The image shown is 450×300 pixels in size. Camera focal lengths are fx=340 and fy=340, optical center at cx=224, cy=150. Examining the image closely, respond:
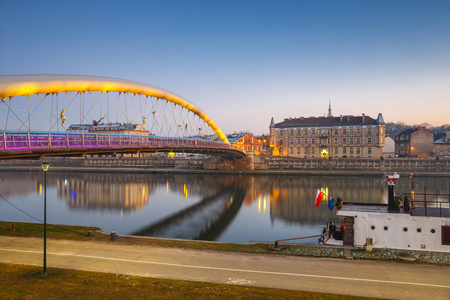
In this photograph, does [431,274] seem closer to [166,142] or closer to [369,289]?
[369,289]

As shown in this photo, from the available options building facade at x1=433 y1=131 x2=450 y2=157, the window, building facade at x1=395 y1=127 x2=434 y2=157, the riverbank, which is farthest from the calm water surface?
building facade at x1=433 y1=131 x2=450 y2=157

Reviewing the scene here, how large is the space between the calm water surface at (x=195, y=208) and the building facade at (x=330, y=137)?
37.4 meters

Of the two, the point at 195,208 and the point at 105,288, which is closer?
the point at 105,288

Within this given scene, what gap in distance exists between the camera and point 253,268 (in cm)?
1357

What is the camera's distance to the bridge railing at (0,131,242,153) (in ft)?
66.6

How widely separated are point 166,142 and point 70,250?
22.0 meters

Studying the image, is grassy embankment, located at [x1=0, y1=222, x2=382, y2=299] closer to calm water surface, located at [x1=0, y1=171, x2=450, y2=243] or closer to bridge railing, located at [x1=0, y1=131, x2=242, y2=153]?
bridge railing, located at [x1=0, y1=131, x2=242, y2=153]

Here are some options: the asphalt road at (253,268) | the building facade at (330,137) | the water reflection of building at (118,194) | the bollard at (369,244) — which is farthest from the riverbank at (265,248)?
the building facade at (330,137)

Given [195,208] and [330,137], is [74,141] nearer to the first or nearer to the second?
[195,208]

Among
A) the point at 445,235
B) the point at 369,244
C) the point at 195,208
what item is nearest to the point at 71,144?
the point at 195,208

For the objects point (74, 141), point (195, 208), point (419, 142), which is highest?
point (419, 142)

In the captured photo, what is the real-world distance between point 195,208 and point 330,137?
67.8m

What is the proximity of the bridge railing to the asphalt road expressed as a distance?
6791mm

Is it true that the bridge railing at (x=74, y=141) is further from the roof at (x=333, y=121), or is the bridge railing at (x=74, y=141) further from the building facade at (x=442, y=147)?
the building facade at (x=442, y=147)
